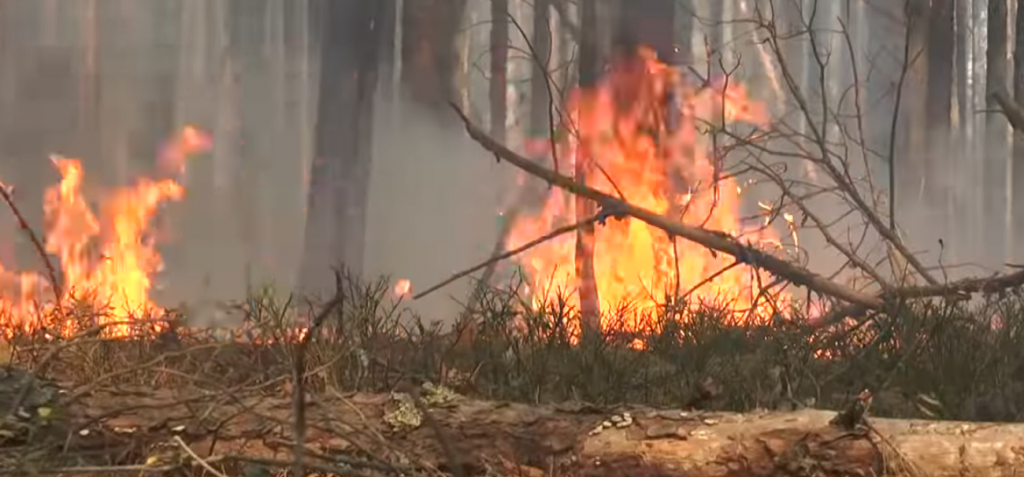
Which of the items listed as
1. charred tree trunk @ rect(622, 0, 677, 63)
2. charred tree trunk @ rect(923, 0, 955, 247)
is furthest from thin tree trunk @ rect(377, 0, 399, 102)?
Result: charred tree trunk @ rect(923, 0, 955, 247)

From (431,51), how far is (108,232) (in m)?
1.62

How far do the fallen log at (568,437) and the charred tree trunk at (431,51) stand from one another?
234 centimetres

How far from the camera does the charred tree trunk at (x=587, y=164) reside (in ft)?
13.7

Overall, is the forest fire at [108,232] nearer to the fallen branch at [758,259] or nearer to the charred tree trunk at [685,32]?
the fallen branch at [758,259]

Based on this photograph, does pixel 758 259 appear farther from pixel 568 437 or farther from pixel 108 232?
pixel 108 232

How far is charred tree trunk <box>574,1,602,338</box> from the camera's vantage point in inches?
165

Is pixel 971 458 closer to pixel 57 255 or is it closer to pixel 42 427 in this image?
pixel 42 427

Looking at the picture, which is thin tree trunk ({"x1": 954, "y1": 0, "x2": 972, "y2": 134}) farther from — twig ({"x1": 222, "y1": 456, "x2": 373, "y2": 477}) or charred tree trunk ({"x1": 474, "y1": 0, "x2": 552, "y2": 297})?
twig ({"x1": 222, "y1": 456, "x2": 373, "y2": 477})

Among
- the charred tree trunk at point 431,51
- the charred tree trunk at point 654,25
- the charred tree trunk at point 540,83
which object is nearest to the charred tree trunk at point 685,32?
the charred tree trunk at point 654,25

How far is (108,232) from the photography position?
4.20 metres

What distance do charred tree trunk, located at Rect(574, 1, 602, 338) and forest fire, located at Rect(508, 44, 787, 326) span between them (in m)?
0.03

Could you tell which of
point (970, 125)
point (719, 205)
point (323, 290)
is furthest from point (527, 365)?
point (970, 125)

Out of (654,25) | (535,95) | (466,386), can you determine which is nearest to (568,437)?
(466,386)

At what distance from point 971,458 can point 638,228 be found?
2628mm
